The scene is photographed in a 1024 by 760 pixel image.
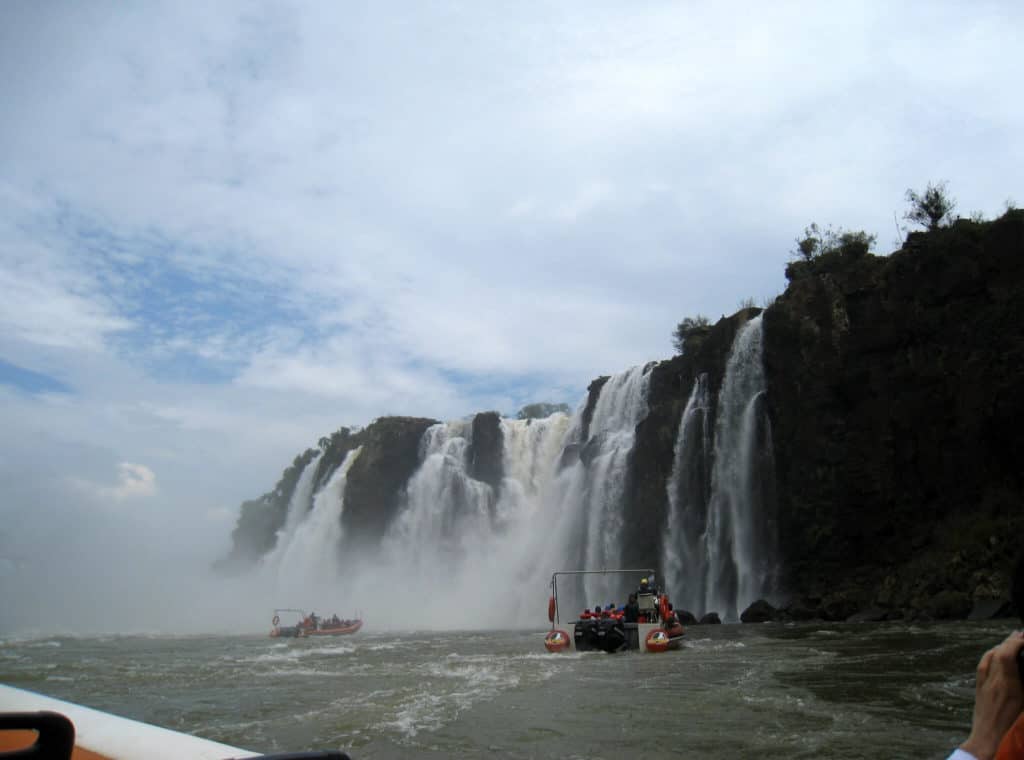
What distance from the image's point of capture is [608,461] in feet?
161

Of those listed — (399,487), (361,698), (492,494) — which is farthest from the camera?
(399,487)

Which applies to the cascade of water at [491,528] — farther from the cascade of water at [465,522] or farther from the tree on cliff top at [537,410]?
the tree on cliff top at [537,410]

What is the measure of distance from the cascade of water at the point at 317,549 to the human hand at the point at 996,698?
7200cm

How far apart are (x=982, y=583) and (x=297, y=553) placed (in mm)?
55771

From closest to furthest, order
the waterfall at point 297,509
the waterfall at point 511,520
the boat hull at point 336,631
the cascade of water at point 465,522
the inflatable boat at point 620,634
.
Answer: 1. the inflatable boat at point 620,634
2. the boat hull at point 336,631
3. the waterfall at point 511,520
4. the cascade of water at point 465,522
5. the waterfall at point 297,509

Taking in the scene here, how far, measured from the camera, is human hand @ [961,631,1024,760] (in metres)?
2.25

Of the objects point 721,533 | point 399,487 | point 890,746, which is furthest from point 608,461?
point 890,746

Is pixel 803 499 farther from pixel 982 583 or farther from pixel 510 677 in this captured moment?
pixel 510 677

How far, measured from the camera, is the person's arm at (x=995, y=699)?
2254mm

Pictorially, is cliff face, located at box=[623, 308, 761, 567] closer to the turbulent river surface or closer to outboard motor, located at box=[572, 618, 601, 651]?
the turbulent river surface

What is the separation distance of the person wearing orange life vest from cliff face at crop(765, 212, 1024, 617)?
33.9 metres

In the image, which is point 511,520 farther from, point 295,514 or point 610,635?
point 610,635

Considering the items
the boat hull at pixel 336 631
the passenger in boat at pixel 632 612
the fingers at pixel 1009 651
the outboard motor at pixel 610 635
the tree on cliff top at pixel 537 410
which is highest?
the tree on cliff top at pixel 537 410

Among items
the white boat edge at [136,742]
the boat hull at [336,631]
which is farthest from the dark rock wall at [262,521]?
the white boat edge at [136,742]
